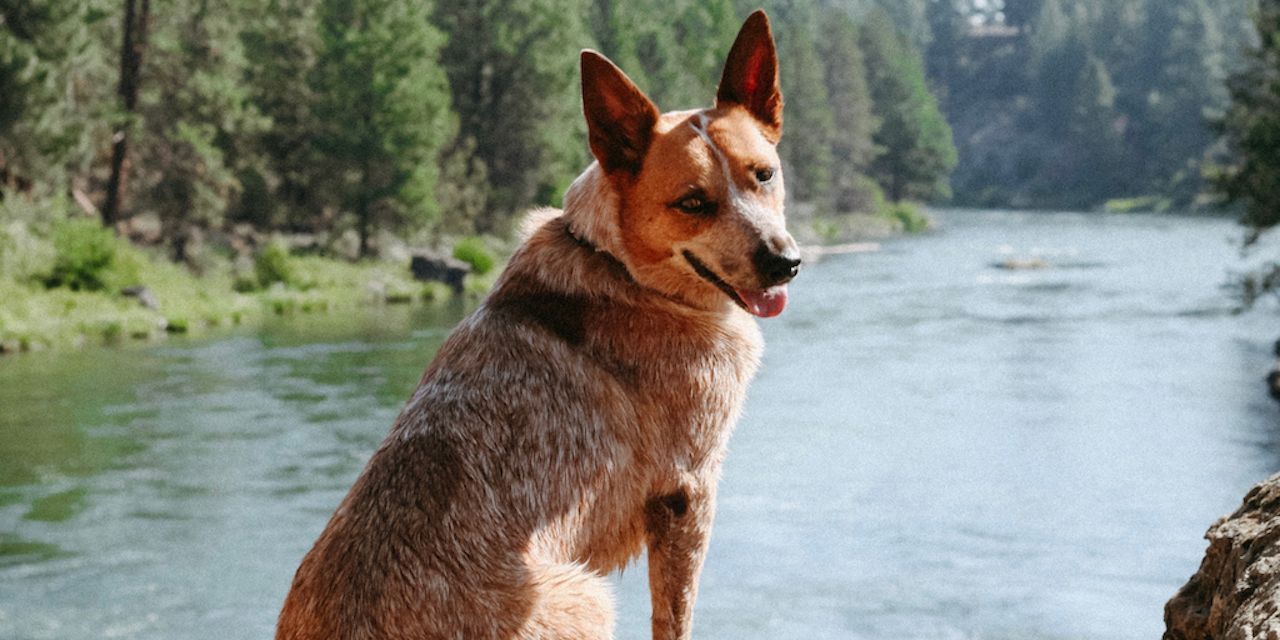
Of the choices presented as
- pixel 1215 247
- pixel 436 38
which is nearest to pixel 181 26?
pixel 436 38

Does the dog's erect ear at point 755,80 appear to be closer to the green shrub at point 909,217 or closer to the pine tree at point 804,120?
the pine tree at point 804,120

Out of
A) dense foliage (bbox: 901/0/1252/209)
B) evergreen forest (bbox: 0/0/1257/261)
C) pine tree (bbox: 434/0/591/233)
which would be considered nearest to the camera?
evergreen forest (bbox: 0/0/1257/261)

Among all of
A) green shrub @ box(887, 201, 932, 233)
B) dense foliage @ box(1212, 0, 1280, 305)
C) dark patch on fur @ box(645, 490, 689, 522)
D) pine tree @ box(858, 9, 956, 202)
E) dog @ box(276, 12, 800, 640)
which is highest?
dog @ box(276, 12, 800, 640)

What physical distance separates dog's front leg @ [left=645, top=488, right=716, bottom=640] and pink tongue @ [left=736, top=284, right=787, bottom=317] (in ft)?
2.06

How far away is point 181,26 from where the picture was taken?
37.1m

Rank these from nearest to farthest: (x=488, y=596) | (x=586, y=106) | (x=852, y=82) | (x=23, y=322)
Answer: (x=488, y=596)
(x=586, y=106)
(x=23, y=322)
(x=852, y=82)

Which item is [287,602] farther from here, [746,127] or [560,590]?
[746,127]

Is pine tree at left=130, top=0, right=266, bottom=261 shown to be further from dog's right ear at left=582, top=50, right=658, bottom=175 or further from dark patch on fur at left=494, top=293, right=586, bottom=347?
dog's right ear at left=582, top=50, right=658, bottom=175

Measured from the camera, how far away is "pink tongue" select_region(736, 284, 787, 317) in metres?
3.81

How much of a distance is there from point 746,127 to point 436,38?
38213 mm

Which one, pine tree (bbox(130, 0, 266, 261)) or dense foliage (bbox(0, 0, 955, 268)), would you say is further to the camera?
pine tree (bbox(130, 0, 266, 261))

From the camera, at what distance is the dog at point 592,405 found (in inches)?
126

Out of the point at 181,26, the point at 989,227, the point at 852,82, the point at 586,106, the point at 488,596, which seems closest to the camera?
the point at 488,596

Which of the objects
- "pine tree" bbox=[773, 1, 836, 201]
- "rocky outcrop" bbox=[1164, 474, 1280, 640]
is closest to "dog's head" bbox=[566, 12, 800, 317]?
"rocky outcrop" bbox=[1164, 474, 1280, 640]
